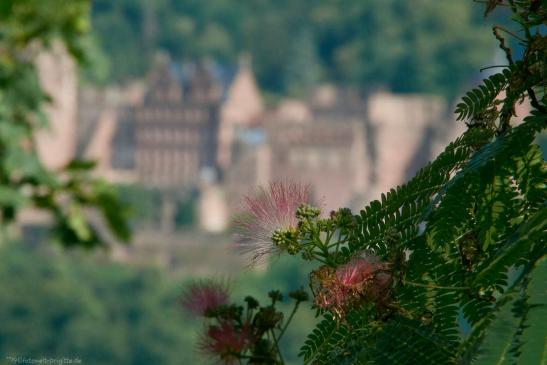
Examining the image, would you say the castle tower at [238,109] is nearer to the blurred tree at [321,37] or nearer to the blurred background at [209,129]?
the blurred background at [209,129]

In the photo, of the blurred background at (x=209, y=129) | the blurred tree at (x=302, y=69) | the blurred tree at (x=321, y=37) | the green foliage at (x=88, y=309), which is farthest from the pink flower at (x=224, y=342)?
the blurred tree at (x=302, y=69)

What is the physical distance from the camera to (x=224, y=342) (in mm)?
1240

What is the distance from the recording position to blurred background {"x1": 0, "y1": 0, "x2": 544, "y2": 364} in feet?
157

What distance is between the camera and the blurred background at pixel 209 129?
157 ft

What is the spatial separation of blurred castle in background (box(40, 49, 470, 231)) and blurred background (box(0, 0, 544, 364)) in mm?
54

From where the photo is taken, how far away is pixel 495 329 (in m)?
1.11

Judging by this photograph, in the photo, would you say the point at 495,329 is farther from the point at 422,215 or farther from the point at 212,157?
the point at 212,157

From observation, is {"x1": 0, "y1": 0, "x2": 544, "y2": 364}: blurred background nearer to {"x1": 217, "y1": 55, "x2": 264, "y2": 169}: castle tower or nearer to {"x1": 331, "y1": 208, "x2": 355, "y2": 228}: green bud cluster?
{"x1": 217, "y1": 55, "x2": 264, "y2": 169}: castle tower

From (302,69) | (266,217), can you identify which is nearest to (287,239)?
(266,217)

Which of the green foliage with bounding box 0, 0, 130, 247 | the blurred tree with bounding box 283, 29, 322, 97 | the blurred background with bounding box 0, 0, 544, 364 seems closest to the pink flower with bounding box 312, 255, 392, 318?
the green foliage with bounding box 0, 0, 130, 247

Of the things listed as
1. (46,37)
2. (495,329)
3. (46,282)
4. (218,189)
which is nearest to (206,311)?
(495,329)

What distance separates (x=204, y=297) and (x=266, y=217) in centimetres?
9

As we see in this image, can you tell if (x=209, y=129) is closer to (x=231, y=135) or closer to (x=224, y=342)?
(x=231, y=135)

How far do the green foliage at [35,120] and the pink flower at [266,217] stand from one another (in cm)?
307
